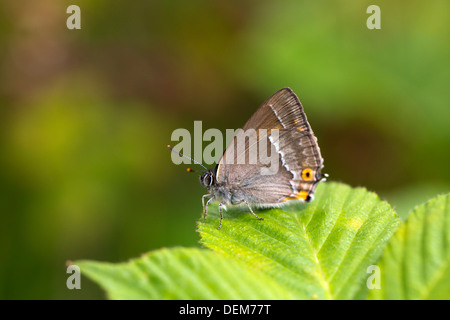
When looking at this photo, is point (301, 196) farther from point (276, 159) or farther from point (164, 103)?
point (164, 103)

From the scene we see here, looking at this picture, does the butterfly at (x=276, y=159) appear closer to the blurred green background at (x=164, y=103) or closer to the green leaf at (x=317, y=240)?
the green leaf at (x=317, y=240)

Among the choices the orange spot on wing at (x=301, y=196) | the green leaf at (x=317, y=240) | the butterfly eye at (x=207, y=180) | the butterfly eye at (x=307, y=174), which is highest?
the butterfly eye at (x=307, y=174)

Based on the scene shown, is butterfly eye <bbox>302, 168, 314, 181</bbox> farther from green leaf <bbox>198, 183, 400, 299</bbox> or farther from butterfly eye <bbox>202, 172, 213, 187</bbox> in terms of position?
butterfly eye <bbox>202, 172, 213, 187</bbox>

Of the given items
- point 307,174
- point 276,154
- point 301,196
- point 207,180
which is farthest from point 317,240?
point 207,180

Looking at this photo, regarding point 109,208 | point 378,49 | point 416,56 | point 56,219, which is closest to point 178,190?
point 109,208

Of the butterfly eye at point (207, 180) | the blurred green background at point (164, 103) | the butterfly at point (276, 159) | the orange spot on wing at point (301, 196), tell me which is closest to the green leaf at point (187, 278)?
the orange spot on wing at point (301, 196)

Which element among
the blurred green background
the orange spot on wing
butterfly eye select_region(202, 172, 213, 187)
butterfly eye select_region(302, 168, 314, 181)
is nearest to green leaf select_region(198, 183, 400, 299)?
the orange spot on wing

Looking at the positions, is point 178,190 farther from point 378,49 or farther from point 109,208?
point 378,49
